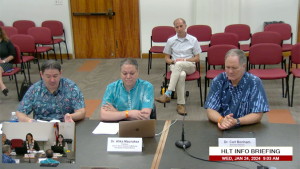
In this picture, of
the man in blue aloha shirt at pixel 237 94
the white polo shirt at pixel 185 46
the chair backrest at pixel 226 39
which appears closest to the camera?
the man in blue aloha shirt at pixel 237 94

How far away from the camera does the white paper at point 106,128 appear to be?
7.58ft

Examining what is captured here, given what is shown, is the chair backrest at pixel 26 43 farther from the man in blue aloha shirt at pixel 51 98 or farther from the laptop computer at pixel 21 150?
the laptop computer at pixel 21 150

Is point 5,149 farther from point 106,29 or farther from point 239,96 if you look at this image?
point 106,29

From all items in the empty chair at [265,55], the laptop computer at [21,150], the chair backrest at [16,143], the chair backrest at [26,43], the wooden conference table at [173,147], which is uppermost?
the chair backrest at [26,43]

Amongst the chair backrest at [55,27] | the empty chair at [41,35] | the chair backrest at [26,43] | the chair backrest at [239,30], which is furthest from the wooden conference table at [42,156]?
the chair backrest at [55,27]

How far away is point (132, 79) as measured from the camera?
8.55 feet

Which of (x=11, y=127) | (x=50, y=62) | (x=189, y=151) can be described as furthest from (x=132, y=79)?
(x=11, y=127)

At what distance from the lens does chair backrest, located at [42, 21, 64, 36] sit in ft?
24.0

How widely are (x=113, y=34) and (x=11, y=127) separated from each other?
5.78m

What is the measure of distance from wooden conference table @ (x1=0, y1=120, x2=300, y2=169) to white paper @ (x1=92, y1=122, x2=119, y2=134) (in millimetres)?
44

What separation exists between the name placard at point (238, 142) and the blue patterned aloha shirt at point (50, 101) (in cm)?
132

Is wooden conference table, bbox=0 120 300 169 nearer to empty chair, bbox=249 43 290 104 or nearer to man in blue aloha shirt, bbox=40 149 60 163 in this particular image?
man in blue aloha shirt, bbox=40 149 60 163

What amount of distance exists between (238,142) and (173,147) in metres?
0.42

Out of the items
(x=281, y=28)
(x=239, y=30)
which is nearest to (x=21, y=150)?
(x=239, y=30)
